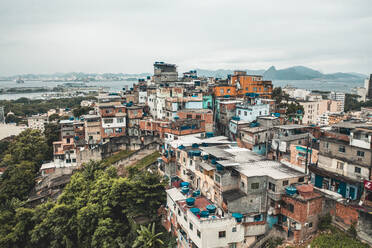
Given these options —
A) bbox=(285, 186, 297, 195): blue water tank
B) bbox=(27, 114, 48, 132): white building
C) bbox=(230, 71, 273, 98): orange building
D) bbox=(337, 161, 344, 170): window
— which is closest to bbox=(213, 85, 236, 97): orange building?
bbox=(230, 71, 273, 98): orange building

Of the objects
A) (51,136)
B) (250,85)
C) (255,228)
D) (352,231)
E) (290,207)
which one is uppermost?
(250,85)

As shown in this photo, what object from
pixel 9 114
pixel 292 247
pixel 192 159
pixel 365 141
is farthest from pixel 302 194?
pixel 9 114

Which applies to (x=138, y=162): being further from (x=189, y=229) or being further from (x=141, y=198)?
(x=189, y=229)

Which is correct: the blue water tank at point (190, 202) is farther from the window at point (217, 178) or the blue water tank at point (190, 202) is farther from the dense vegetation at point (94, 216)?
the dense vegetation at point (94, 216)

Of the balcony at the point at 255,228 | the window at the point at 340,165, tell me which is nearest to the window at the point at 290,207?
the balcony at the point at 255,228

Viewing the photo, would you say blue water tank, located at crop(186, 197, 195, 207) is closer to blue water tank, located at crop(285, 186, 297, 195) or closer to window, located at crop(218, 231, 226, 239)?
window, located at crop(218, 231, 226, 239)

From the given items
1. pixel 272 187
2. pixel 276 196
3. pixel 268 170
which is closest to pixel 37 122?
pixel 268 170

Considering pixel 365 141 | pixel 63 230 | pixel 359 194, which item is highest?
pixel 365 141

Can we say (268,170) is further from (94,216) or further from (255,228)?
(94,216)
